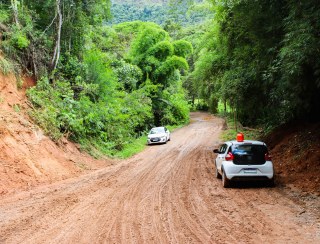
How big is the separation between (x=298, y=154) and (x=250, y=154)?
11.6ft

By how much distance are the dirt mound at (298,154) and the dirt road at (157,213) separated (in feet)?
3.53

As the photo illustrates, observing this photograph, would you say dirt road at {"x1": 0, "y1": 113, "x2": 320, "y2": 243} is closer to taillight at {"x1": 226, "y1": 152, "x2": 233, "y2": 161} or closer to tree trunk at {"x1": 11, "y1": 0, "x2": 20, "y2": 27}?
taillight at {"x1": 226, "y1": 152, "x2": 233, "y2": 161}

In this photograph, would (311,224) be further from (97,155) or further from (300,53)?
(97,155)

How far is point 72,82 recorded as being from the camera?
22609 millimetres

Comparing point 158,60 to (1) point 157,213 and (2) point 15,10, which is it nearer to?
(2) point 15,10

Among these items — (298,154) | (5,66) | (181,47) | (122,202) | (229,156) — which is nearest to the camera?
(122,202)

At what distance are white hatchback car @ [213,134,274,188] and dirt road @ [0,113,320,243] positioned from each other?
44cm

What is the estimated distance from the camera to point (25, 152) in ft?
44.6

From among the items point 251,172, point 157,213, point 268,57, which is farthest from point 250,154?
point 268,57

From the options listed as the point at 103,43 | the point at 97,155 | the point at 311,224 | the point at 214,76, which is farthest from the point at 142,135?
the point at 311,224

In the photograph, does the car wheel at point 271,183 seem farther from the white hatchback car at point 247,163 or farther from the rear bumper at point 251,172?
the rear bumper at point 251,172

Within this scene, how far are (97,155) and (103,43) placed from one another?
19.7 metres

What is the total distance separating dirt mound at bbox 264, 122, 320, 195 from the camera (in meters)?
11.0

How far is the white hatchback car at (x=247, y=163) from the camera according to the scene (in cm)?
1095
